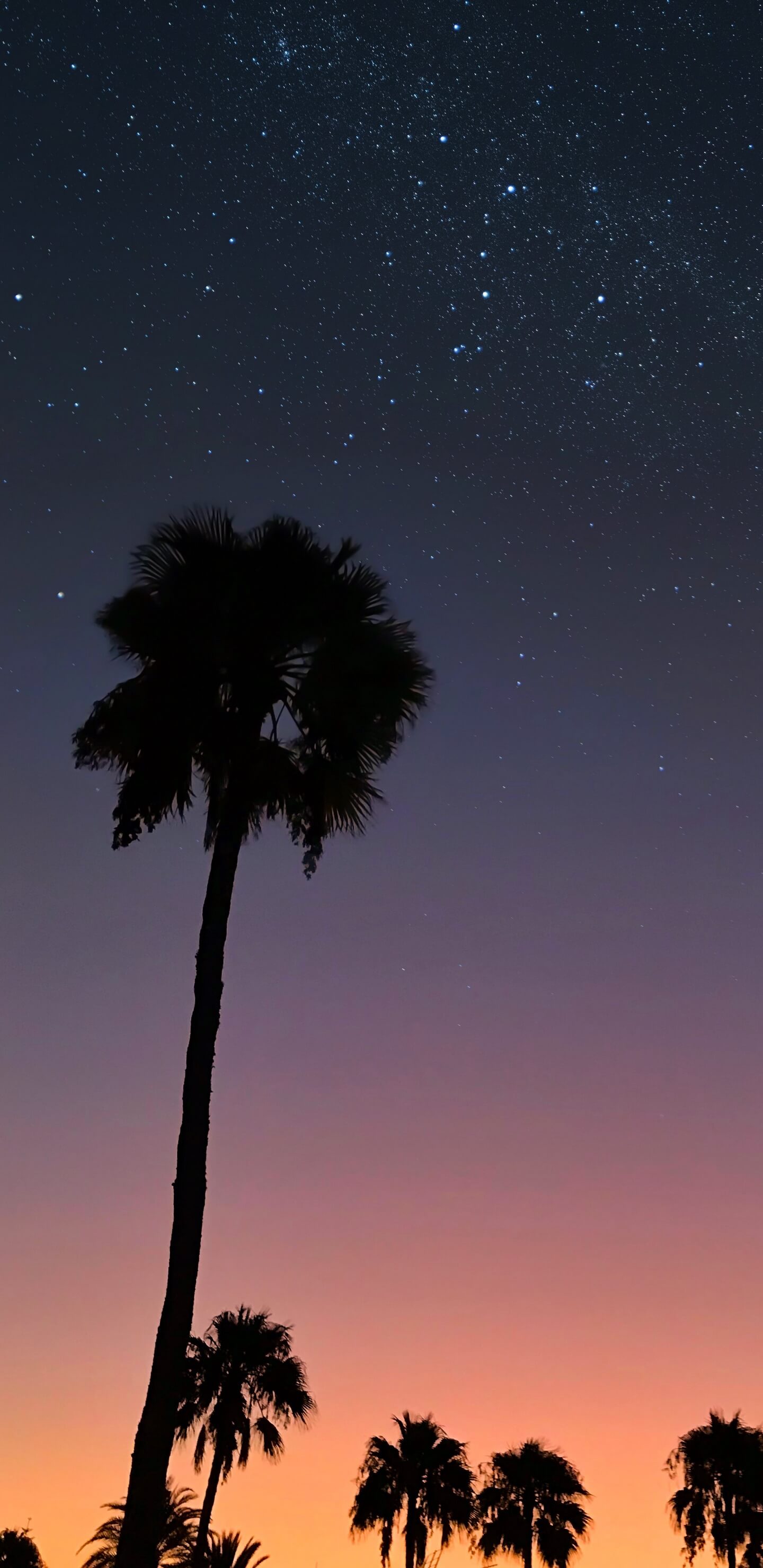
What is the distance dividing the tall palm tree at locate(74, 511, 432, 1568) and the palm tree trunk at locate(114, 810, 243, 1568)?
18 centimetres

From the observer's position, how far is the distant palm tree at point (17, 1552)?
58781 millimetres

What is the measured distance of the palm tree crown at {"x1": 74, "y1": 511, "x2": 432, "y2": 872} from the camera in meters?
17.7

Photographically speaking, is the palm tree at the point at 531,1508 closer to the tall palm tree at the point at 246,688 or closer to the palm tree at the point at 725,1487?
the palm tree at the point at 725,1487

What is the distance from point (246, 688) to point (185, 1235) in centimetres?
699

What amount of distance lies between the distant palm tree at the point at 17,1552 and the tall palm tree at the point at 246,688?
5404 cm

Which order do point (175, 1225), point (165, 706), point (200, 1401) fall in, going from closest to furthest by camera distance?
point (175, 1225) < point (165, 706) < point (200, 1401)

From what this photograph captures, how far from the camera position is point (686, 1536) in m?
41.8

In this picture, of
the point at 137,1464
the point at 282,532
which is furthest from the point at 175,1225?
the point at 282,532

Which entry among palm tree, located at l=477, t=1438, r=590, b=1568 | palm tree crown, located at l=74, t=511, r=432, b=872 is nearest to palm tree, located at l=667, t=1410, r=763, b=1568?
palm tree, located at l=477, t=1438, r=590, b=1568

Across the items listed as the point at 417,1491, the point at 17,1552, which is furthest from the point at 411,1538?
the point at 17,1552

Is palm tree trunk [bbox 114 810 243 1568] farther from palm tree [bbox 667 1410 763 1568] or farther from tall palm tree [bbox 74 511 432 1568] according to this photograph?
palm tree [bbox 667 1410 763 1568]

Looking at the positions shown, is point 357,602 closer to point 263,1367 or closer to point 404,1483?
point 263,1367

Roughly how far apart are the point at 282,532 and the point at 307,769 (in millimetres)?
3257

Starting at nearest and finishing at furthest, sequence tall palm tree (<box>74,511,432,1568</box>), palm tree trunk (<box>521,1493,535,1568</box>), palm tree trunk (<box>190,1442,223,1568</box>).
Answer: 1. tall palm tree (<box>74,511,432,1568</box>)
2. palm tree trunk (<box>190,1442,223,1568</box>)
3. palm tree trunk (<box>521,1493,535,1568</box>)
